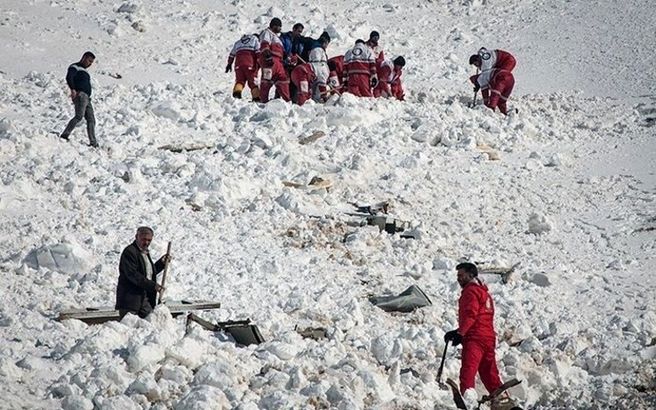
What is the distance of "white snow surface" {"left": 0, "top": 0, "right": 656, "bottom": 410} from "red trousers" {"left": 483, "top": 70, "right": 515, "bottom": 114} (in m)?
0.52

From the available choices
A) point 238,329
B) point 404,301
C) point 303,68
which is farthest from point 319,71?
point 238,329

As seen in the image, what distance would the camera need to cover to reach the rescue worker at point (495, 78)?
18703mm

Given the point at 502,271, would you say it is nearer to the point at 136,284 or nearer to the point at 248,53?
the point at 136,284

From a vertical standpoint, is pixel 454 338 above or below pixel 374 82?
below

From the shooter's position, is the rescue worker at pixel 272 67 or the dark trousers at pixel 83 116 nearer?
the dark trousers at pixel 83 116

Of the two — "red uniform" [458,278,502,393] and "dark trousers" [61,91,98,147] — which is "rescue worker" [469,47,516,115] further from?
"red uniform" [458,278,502,393]

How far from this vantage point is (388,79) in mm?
18938

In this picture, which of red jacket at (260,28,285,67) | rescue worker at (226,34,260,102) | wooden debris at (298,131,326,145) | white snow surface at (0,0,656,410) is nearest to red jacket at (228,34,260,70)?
rescue worker at (226,34,260,102)

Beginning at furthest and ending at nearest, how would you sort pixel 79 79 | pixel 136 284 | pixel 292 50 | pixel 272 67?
pixel 292 50 < pixel 272 67 < pixel 79 79 < pixel 136 284

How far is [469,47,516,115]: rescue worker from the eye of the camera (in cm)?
1870

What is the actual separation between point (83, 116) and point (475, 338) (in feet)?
24.9

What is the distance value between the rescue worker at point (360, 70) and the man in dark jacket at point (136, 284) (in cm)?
924

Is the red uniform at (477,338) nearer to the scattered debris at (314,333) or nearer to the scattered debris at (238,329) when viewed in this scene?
Answer: the scattered debris at (314,333)

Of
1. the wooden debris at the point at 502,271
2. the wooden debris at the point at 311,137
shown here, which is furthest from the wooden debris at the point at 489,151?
the wooden debris at the point at 502,271
